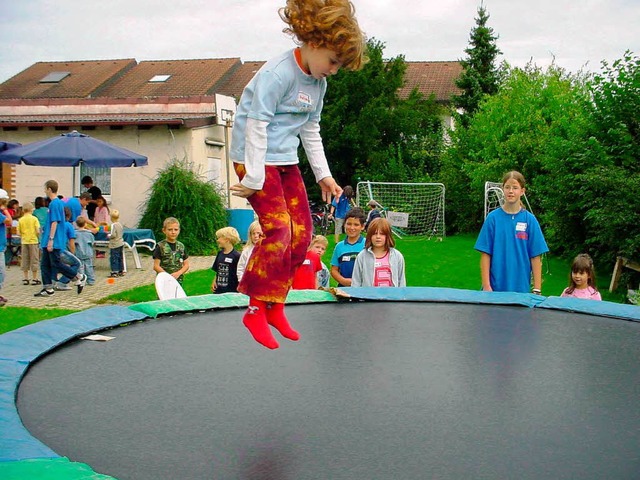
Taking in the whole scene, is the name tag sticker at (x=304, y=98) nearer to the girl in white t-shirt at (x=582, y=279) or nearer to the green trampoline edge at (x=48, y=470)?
the green trampoline edge at (x=48, y=470)

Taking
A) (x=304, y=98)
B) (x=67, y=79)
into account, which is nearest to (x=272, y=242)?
(x=304, y=98)

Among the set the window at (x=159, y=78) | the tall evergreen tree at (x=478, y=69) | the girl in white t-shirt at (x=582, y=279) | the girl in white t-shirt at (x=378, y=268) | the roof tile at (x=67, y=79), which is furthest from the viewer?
the window at (x=159, y=78)

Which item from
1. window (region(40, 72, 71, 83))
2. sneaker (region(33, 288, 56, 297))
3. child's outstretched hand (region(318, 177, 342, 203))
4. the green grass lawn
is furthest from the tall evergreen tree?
child's outstretched hand (region(318, 177, 342, 203))

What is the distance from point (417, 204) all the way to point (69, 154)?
29.9 ft

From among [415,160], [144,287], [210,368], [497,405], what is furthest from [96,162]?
[415,160]

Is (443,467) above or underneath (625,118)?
underneath

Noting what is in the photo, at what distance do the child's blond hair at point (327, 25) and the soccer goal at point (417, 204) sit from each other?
13731mm

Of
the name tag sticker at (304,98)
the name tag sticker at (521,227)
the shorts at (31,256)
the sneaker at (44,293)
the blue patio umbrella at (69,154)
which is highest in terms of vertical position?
the blue patio umbrella at (69,154)

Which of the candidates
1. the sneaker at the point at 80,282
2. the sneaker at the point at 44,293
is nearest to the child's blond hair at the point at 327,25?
the sneaker at the point at 44,293

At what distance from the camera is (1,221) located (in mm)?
7164

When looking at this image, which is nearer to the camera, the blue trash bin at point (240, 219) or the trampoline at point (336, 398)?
the trampoline at point (336, 398)

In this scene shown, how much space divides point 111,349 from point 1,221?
4528 millimetres

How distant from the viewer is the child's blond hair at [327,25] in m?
2.38

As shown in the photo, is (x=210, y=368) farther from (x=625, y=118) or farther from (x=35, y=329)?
(x=625, y=118)
